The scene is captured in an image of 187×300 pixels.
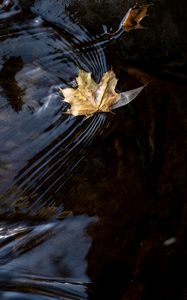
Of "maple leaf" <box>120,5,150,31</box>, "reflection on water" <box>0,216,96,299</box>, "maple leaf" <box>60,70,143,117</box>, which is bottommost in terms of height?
"reflection on water" <box>0,216,96,299</box>

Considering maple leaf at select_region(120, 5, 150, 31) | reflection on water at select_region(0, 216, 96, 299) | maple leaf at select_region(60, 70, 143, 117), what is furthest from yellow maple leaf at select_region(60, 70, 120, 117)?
reflection on water at select_region(0, 216, 96, 299)

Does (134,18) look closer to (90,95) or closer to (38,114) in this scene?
(90,95)

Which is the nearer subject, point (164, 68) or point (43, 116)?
point (43, 116)

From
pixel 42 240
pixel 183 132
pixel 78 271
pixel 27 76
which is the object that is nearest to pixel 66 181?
pixel 42 240

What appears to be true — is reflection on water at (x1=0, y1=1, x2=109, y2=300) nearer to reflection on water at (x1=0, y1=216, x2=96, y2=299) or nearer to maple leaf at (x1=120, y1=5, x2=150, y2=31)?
reflection on water at (x1=0, y1=216, x2=96, y2=299)

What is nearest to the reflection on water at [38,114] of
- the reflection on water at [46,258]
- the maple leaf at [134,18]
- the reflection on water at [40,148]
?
the reflection on water at [40,148]

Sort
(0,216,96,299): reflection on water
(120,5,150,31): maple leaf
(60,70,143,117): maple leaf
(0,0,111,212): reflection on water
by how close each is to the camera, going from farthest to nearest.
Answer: (120,5,150,31): maple leaf, (60,70,143,117): maple leaf, (0,0,111,212): reflection on water, (0,216,96,299): reflection on water

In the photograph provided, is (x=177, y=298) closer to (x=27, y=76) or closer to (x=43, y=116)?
(x=43, y=116)
